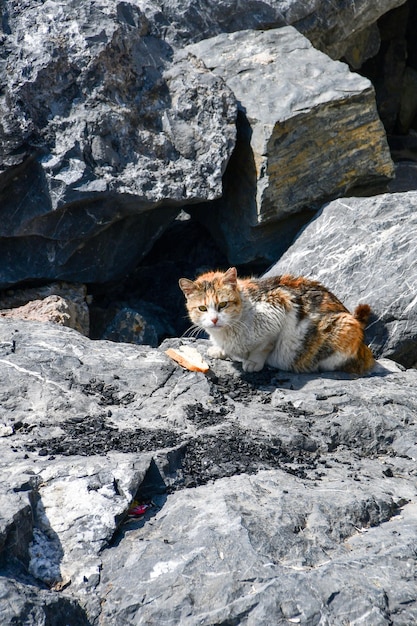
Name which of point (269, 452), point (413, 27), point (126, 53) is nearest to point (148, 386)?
point (269, 452)

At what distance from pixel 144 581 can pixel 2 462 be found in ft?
4.63

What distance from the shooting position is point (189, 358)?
23.2ft

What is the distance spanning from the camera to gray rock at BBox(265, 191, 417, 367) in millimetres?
7695

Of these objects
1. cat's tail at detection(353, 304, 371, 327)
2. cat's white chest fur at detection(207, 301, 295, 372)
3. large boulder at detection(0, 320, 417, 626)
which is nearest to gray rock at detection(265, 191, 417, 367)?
cat's tail at detection(353, 304, 371, 327)

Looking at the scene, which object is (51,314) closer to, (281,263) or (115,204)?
(115,204)

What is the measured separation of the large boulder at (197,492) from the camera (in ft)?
13.7

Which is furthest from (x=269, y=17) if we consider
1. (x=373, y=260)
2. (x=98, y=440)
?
(x=98, y=440)

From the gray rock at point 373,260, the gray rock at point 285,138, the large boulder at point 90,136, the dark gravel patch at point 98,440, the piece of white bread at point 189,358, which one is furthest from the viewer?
the gray rock at point 285,138

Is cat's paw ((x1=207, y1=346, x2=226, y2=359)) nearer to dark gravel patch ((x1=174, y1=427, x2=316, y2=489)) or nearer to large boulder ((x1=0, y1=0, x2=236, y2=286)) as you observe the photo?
dark gravel patch ((x1=174, y1=427, x2=316, y2=489))

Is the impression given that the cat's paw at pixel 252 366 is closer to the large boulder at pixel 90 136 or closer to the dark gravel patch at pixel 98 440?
the dark gravel patch at pixel 98 440

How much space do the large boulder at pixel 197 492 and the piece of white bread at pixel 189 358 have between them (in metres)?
0.11

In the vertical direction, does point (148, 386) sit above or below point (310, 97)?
below

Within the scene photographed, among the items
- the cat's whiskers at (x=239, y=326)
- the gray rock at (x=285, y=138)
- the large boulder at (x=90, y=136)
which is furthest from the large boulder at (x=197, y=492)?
the gray rock at (x=285, y=138)

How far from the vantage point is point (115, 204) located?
8.48 metres
